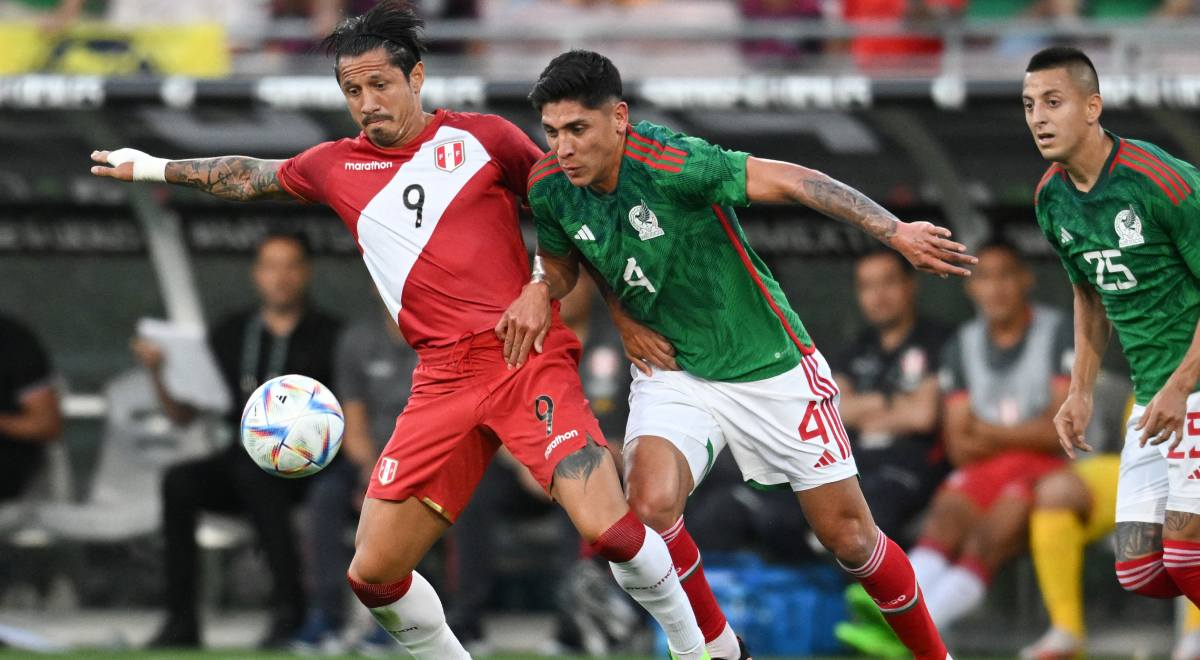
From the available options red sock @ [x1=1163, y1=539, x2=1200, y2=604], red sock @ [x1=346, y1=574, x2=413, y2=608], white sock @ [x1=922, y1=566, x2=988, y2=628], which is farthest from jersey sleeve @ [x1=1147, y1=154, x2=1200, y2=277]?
white sock @ [x1=922, y1=566, x2=988, y2=628]

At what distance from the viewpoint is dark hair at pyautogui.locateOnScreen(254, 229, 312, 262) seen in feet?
31.7

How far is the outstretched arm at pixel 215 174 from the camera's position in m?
6.32

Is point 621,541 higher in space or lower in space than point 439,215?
lower

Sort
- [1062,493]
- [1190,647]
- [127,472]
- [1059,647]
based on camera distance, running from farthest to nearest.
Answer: [127,472] < [1062,493] < [1059,647] < [1190,647]

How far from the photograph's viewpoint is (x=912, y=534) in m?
9.09

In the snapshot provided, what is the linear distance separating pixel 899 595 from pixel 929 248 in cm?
142

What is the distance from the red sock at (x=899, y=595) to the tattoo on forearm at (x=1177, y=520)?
0.86m

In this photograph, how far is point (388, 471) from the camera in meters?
6.05

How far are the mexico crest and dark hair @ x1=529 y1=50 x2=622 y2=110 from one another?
1.23 feet

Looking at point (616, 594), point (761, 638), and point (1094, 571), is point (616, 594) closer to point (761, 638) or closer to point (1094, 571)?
point (761, 638)

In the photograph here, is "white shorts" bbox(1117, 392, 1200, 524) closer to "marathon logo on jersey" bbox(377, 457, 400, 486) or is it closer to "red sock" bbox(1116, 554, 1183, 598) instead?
"red sock" bbox(1116, 554, 1183, 598)

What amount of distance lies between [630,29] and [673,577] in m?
3.99

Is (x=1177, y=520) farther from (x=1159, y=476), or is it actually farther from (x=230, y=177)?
(x=230, y=177)

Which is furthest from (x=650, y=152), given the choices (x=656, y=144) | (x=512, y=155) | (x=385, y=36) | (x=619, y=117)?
(x=385, y=36)
